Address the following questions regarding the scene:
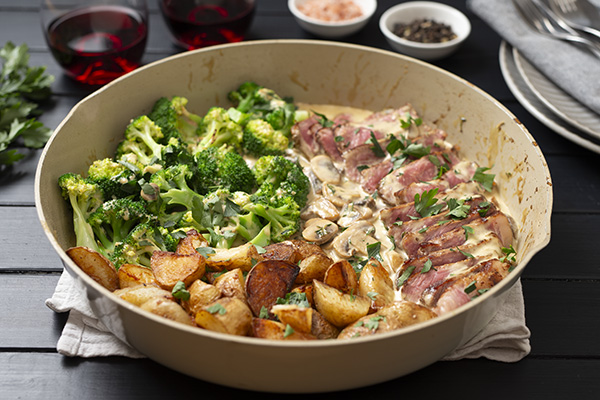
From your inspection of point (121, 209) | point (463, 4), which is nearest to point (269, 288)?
point (121, 209)

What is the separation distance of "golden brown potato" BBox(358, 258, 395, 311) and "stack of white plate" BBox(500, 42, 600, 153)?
4.28 ft

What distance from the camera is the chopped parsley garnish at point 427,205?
8.50 ft

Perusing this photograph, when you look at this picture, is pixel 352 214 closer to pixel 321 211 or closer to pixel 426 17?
pixel 321 211

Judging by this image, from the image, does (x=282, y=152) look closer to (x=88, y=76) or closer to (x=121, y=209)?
(x=121, y=209)

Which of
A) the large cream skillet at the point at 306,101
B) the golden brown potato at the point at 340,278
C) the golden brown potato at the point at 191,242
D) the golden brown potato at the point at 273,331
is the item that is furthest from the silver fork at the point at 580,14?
the golden brown potato at the point at 273,331

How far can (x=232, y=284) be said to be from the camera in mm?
2168

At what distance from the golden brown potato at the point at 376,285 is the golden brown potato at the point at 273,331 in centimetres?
37

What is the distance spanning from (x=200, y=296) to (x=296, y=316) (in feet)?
1.12

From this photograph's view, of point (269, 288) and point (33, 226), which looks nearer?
point (269, 288)

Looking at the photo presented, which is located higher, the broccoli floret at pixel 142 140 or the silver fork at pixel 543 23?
the silver fork at pixel 543 23

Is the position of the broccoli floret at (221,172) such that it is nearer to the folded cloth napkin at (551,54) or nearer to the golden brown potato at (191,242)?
the golden brown potato at (191,242)

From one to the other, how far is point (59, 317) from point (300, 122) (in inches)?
55.1

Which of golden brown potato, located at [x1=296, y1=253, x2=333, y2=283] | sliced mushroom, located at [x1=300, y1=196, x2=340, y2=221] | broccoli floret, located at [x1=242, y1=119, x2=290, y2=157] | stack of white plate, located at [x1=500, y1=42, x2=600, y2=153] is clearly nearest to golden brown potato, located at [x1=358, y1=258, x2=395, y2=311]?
golden brown potato, located at [x1=296, y1=253, x2=333, y2=283]

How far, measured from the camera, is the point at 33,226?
9.09 ft
